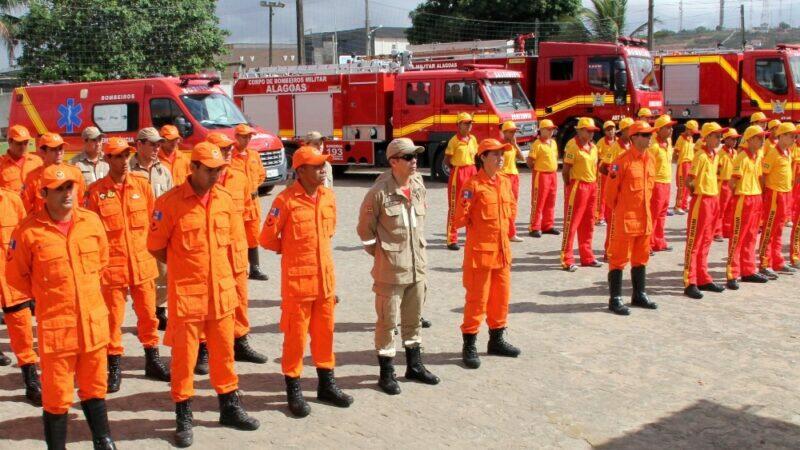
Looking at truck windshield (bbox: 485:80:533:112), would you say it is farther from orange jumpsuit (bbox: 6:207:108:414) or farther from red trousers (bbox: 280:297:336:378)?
orange jumpsuit (bbox: 6:207:108:414)

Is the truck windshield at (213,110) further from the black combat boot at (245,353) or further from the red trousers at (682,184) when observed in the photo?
the black combat boot at (245,353)

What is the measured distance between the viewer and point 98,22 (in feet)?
103

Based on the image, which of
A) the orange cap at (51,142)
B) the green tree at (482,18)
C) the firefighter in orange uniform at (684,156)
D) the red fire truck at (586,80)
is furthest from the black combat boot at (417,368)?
the green tree at (482,18)

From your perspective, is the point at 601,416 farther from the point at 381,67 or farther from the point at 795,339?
the point at 381,67

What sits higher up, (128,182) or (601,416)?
(128,182)

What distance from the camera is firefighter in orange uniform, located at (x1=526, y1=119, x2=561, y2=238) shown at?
40.7ft

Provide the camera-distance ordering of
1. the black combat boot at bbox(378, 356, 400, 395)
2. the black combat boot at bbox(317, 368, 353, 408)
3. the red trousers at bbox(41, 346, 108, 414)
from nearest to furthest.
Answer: the red trousers at bbox(41, 346, 108, 414) < the black combat boot at bbox(317, 368, 353, 408) < the black combat boot at bbox(378, 356, 400, 395)

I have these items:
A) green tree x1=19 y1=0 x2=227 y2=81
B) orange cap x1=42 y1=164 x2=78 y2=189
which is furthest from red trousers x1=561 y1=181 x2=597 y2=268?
green tree x1=19 y1=0 x2=227 y2=81

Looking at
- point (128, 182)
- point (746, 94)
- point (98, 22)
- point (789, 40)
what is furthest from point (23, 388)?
point (789, 40)

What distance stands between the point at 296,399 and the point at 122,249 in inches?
66.9

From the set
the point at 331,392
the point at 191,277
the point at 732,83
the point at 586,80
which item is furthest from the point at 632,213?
the point at 732,83

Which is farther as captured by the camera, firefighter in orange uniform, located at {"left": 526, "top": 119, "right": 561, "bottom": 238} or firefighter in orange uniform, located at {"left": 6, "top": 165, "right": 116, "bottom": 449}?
firefighter in orange uniform, located at {"left": 526, "top": 119, "right": 561, "bottom": 238}

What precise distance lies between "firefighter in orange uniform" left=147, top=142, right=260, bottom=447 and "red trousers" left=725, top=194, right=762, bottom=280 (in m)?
6.19

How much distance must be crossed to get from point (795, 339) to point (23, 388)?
250 inches
